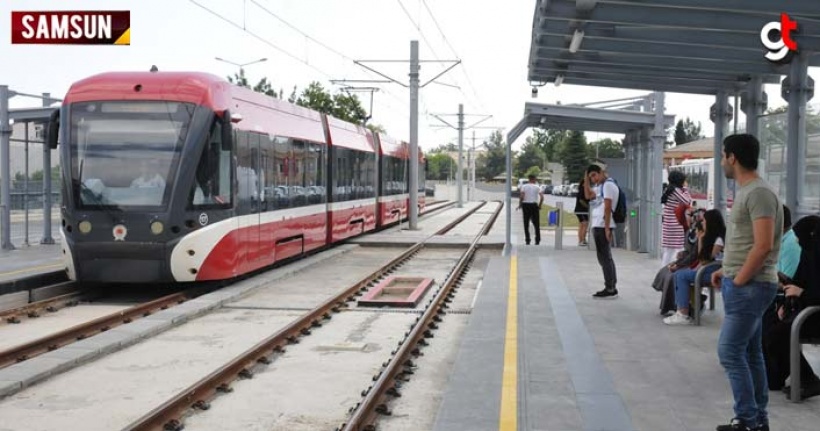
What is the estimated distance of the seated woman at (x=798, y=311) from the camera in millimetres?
6258

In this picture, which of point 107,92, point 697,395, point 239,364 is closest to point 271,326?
point 239,364

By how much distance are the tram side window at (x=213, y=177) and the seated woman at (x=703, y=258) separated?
6600 millimetres

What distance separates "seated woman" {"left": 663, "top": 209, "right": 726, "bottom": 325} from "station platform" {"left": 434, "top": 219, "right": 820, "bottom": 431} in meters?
0.26

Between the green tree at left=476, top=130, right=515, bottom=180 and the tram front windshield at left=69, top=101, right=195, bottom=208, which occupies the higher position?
the green tree at left=476, top=130, right=515, bottom=180

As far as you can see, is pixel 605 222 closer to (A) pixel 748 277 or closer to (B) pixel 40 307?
(A) pixel 748 277

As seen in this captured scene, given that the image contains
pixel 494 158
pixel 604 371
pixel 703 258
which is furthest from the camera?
pixel 494 158

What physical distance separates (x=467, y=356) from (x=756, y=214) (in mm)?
3396

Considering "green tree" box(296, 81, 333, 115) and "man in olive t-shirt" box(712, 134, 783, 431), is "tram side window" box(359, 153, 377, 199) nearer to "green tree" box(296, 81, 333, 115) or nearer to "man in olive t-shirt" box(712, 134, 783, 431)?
"man in olive t-shirt" box(712, 134, 783, 431)

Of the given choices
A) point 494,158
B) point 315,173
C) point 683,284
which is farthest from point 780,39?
point 494,158

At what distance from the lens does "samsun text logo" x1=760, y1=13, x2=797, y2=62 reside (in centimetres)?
805

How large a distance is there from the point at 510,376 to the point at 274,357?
8.88 ft

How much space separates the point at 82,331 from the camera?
32.3ft

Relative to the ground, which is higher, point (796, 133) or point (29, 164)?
point (796, 133)

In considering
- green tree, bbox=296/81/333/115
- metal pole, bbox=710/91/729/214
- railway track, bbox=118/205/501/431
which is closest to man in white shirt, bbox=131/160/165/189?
railway track, bbox=118/205/501/431
